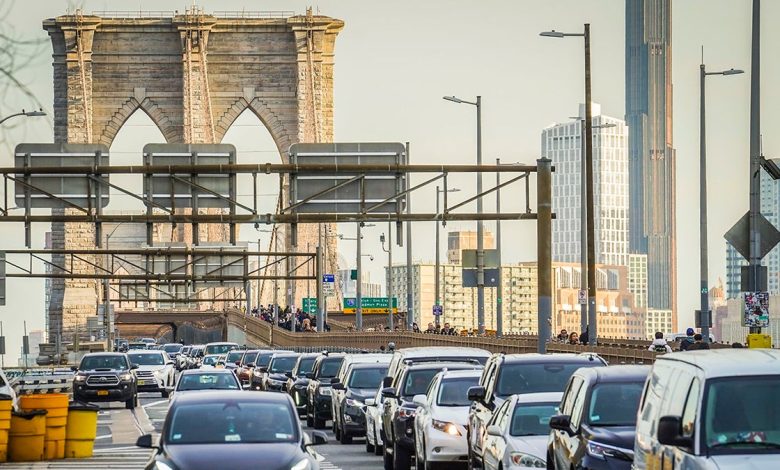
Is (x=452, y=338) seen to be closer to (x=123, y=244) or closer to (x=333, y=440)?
(x=333, y=440)

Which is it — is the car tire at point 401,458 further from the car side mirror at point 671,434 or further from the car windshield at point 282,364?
the car windshield at point 282,364

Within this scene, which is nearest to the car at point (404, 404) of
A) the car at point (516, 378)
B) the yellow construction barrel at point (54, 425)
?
the car at point (516, 378)

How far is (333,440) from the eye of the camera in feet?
114

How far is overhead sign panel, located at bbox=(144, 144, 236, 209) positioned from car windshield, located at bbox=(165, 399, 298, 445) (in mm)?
26026

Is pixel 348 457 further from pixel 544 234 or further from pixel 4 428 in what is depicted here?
pixel 544 234

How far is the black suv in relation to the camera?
50344 millimetres

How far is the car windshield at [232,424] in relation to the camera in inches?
693

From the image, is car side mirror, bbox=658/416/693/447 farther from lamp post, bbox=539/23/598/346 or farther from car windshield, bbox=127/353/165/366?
car windshield, bbox=127/353/165/366

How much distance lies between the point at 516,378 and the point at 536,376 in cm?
30

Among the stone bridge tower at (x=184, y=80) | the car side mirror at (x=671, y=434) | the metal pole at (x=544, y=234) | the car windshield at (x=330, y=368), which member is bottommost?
the car windshield at (x=330, y=368)

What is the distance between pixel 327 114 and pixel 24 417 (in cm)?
10646

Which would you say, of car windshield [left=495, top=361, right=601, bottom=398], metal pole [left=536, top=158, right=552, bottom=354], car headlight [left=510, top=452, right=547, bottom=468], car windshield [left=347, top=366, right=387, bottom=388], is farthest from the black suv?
car headlight [left=510, top=452, right=547, bottom=468]

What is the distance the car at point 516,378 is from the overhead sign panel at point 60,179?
73.6ft

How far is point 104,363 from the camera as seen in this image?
5162 centimetres
